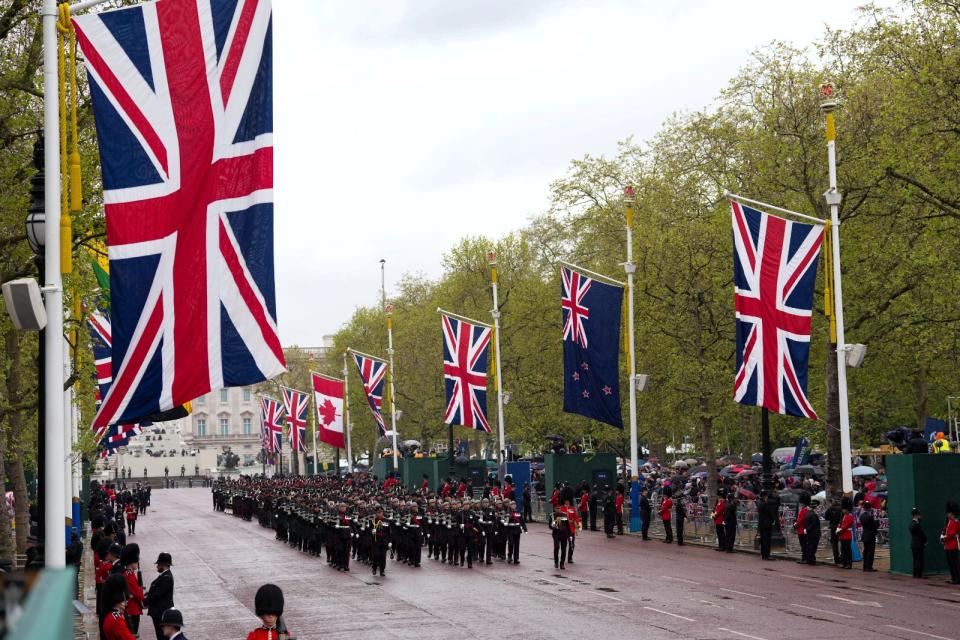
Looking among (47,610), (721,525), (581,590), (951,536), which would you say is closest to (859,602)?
(951,536)

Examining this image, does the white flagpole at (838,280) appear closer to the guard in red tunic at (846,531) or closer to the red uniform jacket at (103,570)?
the guard in red tunic at (846,531)

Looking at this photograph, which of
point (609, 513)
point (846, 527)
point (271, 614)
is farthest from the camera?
point (609, 513)

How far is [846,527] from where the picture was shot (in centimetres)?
2469

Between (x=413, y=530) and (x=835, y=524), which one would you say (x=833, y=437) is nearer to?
(x=835, y=524)

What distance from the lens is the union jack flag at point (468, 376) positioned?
39.2 metres

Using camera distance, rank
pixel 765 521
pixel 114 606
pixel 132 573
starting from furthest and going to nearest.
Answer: pixel 765 521, pixel 132 573, pixel 114 606

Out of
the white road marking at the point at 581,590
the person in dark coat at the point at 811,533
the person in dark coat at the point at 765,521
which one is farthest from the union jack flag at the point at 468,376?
the white road marking at the point at 581,590

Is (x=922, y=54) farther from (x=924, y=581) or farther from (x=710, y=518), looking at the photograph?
(x=710, y=518)

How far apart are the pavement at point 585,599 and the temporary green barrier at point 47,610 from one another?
14.0 meters

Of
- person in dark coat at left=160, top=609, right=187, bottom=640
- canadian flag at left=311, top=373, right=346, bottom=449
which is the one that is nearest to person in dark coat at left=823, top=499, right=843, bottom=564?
person in dark coat at left=160, top=609, right=187, bottom=640

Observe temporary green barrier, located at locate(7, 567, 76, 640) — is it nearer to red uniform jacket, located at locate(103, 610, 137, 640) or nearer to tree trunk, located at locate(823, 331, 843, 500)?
red uniform jacket, located at locate(103, 610, 137, 640)

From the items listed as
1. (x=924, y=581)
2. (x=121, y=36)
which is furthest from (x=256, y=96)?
(x=924, y=581)

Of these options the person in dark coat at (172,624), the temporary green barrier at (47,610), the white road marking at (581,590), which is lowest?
the white road marking at (581,590)

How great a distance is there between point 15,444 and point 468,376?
16.4m
